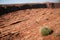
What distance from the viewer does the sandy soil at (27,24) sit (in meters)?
10.4

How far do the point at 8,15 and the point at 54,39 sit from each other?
6.43 meters

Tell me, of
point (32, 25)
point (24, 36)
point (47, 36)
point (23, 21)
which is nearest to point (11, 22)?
point (23, 21)

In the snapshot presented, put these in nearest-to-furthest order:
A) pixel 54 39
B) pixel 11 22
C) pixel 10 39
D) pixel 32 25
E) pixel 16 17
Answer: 1. pixel 54 39
2. pixel 10 39
3. pixel 32 25
4. pixel 11 22
5. pixel 16 17

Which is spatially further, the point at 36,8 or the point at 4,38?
the point at 36,8

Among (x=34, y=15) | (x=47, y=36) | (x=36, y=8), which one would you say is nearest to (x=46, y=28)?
(x=47, y=36)

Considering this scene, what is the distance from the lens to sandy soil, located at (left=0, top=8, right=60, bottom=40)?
34.2 feet

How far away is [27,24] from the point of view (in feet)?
40.9

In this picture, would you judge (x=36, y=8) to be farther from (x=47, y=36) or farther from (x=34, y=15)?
(x=47, y=36)

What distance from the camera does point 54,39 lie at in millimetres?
9406

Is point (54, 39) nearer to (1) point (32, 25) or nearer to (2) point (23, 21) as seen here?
(1) point (32, 25)

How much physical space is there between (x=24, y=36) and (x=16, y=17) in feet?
13.5

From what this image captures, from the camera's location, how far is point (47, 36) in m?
9.92

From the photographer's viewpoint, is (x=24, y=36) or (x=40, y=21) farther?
(x=40, y=21)

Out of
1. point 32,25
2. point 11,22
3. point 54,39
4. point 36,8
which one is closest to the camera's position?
point 54,39
